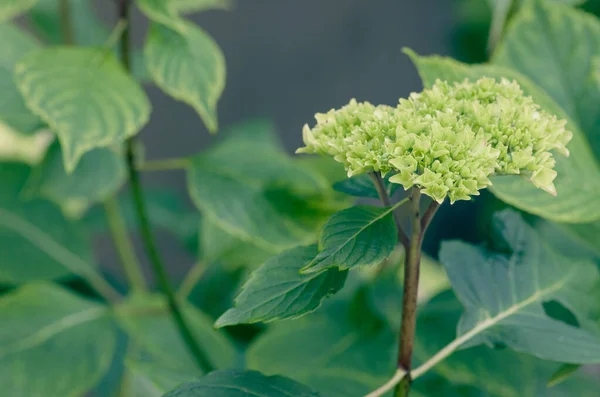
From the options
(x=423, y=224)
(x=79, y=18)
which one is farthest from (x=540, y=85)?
(x=79, y=18)

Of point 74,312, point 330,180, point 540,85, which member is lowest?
point 74,312

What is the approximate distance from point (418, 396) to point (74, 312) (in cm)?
36

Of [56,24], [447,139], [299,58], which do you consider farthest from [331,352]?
[299,58]

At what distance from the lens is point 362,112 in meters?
0.32

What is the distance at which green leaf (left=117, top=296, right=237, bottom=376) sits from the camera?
67 cm

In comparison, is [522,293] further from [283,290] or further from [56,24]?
[56,24]

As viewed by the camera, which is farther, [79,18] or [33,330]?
[79,18]

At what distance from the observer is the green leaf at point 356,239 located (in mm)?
292

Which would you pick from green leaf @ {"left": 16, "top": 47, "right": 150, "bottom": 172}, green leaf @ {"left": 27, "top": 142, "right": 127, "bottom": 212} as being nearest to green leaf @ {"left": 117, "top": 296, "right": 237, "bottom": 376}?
green leaf @ {"left": 27, "top": 142, "right": 127, "bottom": 212}

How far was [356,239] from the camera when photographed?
0.99ft

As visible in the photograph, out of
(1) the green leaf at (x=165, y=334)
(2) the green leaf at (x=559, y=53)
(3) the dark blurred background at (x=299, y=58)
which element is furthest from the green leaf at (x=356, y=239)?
(3) the dark blurred background at (x=299, y=58)

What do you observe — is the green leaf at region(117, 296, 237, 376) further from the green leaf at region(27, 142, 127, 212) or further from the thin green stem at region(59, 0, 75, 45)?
the thin green stem at region(59, 0, 75, 45)

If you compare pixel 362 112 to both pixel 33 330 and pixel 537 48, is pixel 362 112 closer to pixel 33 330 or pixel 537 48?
pixel 537 48

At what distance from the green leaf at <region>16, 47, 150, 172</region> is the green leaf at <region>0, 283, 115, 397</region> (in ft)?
0.78
